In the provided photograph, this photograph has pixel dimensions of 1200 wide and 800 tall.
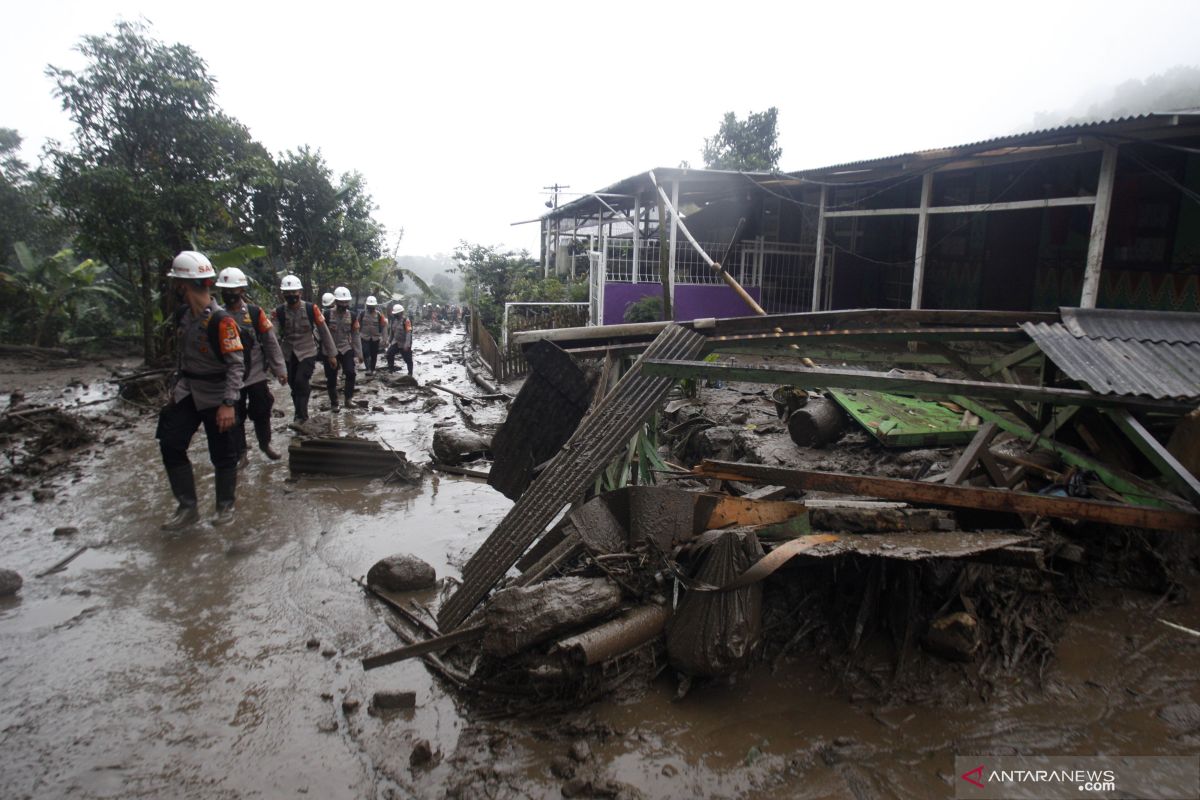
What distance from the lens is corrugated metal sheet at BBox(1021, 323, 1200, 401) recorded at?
3.10 meters

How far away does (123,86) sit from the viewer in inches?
460

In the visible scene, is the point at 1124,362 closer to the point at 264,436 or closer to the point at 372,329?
the point at 264,436

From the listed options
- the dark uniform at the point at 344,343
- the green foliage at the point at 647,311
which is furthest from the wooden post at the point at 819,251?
the dark uniform at the point at 344,343

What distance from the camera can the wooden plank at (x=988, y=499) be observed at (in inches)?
117

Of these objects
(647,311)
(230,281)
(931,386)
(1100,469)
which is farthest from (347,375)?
(1100,469)

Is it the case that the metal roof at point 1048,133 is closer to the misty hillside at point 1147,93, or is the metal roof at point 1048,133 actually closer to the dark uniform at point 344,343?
the dark uniform at point 344,343

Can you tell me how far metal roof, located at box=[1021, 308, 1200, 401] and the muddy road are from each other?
119 cm

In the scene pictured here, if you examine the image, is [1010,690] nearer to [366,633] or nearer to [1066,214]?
[366,633]

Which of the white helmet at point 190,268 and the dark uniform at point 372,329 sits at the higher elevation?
the white helmet at point 190,268

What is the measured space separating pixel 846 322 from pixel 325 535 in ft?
13.2

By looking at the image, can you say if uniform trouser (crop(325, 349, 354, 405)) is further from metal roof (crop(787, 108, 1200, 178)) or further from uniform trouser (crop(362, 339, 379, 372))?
metal roof (crop(787, 108, 1200, 178))

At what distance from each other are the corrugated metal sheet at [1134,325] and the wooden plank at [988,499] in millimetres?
1081

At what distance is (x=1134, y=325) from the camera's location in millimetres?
3875

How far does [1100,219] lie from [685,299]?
6.55m
